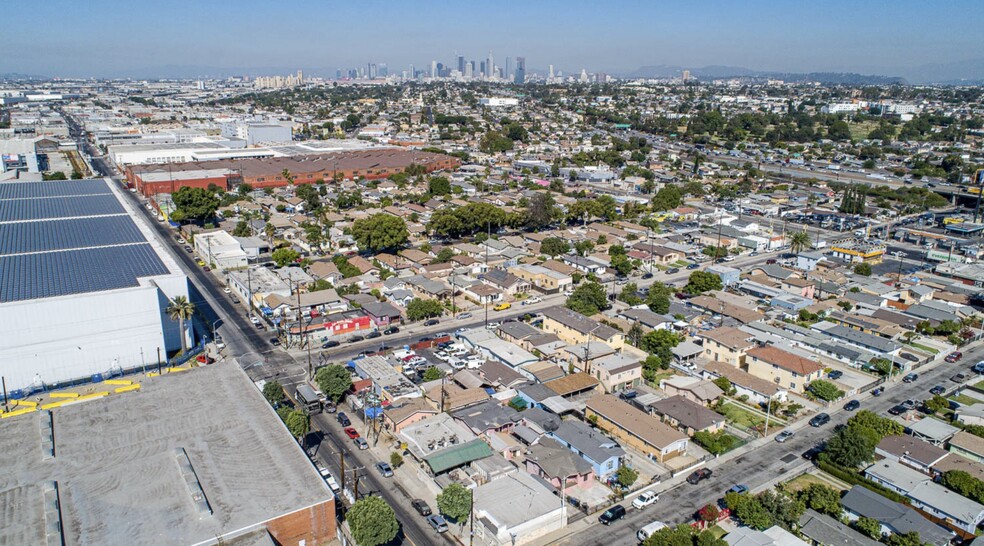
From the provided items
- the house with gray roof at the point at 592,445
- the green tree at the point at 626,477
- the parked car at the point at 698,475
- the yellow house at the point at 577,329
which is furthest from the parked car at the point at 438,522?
the yellow house at the point at 577,329

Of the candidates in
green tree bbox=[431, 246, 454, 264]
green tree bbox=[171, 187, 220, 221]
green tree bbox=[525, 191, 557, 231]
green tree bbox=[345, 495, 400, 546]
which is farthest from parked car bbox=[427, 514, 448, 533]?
green tree bbox=[171, 187, 220, 221]

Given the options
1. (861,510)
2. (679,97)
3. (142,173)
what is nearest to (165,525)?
(861,510)

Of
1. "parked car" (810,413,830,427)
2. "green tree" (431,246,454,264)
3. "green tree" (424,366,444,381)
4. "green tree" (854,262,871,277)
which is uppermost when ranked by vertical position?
"green tree" (431,246,454,264)

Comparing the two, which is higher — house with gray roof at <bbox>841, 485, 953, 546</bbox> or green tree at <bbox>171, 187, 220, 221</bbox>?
green tree at <bbox>171, 187, 220, 221</bbox>

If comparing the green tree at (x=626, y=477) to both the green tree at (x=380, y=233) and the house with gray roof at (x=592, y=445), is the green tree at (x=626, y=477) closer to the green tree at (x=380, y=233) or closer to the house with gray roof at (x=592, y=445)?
the house with gray roof at (x=592, y=445)

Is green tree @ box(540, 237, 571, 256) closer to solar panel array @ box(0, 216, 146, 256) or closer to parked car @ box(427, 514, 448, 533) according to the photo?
solar panel array @ box(0, 216, 146, 256)

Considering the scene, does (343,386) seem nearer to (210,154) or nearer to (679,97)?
(210,154)

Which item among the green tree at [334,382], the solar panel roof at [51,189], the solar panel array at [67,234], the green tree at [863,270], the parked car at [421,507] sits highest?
the solar panel roof at [51,189]
